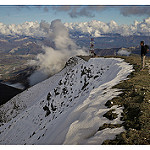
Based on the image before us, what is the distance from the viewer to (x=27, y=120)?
33562 mm

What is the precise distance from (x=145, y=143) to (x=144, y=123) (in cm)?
201

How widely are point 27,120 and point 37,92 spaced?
104 feet

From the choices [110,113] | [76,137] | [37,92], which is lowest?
[37,92]

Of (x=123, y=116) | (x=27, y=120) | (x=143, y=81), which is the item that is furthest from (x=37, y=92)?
(x=123, y=116)

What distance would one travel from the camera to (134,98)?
40.2ft

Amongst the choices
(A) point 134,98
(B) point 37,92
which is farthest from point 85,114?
(B) point 37,92

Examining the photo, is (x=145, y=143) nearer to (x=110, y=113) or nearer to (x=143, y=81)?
(x=110, y=113)

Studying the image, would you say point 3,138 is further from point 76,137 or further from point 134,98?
point 134,98

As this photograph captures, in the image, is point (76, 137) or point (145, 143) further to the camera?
point (76, 137)

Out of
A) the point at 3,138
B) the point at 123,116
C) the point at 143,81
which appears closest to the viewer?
the point at 123,116
